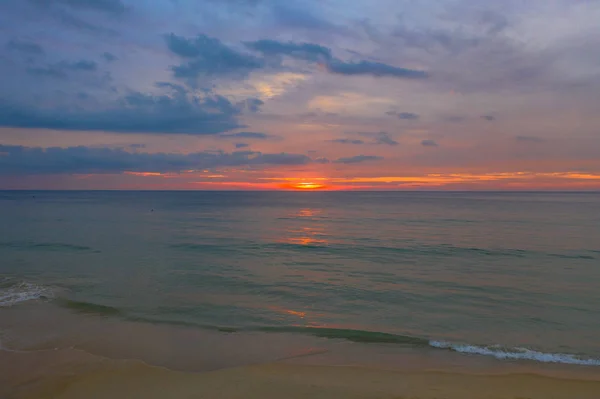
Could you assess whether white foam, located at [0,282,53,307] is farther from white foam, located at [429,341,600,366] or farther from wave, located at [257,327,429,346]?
white foam, located at [429,341,600,366]

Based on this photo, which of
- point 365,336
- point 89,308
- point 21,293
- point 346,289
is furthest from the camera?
point 346,289

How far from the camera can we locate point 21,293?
1734 centimetres

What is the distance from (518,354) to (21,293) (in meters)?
19.7

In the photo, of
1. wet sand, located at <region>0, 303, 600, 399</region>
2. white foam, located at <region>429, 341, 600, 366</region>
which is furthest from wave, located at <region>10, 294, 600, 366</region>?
wet sand, located at <region>0, 303, 600, 399</region>

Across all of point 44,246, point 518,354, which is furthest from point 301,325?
point 44,246

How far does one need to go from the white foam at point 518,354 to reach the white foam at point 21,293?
1610cm

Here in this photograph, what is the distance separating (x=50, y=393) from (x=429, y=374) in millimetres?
8705

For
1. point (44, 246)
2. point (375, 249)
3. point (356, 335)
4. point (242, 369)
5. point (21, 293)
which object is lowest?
point (44, 246)

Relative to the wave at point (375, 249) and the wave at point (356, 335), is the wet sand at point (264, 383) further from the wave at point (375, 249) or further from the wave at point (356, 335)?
the wave at point (375, 249)

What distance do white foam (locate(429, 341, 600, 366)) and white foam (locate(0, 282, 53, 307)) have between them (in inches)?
634

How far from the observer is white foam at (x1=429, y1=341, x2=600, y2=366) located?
34.7 ft

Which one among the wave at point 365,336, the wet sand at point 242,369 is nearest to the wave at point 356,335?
the wave at point 365,336

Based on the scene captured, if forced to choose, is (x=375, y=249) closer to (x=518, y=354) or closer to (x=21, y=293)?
(x=518, y=354)

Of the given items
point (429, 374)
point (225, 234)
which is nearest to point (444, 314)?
point (429, 374)
